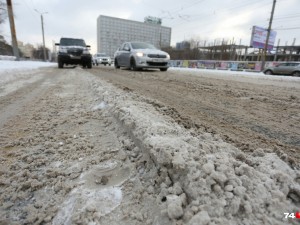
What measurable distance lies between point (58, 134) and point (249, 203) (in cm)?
191

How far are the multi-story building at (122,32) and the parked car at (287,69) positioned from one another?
178 ft

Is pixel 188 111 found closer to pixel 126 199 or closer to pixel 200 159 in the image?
pixel 200 159

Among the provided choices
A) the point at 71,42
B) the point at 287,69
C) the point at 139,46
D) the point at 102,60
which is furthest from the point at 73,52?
the point at 287,69

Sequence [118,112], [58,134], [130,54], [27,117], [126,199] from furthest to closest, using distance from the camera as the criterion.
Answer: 1. [130,54]
2. [27,117]
3. [118,112]
4. [58,134]
5. [126,199]

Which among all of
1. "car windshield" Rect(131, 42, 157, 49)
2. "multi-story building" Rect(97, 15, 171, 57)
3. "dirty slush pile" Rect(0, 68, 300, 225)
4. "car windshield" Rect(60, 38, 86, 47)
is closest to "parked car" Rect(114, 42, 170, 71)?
"car windshield" Rect(131, 42, 157, 49)

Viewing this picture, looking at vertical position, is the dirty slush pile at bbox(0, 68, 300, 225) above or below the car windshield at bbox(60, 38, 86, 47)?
below

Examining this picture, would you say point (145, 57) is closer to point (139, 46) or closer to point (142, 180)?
point (139, 46)

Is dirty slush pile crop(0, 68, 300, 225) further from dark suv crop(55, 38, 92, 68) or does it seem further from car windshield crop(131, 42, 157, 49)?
dark suv crop(55, 38, 92, 68)

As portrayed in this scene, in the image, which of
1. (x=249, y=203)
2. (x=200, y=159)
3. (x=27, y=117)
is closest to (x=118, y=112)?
(x=27, y=117)

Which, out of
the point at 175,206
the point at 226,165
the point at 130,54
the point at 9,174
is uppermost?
the point at 130,54

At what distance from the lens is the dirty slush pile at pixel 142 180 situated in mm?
1051

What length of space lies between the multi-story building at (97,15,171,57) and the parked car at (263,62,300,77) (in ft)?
178

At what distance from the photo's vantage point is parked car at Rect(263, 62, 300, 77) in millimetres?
17281

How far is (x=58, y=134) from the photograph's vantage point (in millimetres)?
2215
